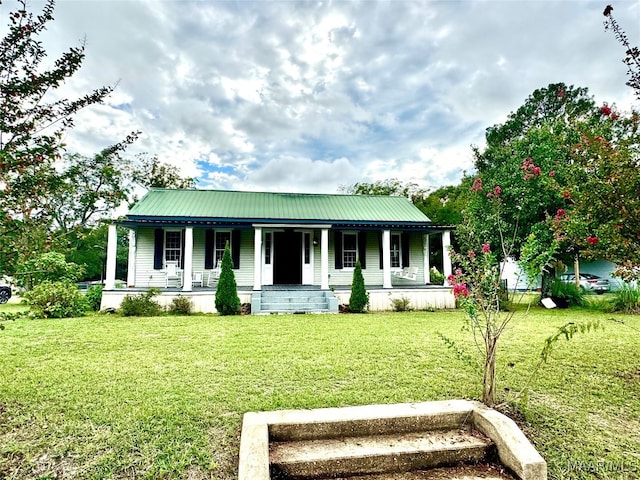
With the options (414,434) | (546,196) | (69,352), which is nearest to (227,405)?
(414,434)

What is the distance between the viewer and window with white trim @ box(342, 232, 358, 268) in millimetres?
15516

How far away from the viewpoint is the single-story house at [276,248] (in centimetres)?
1272

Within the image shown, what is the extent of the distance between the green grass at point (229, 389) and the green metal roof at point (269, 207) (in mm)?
6810

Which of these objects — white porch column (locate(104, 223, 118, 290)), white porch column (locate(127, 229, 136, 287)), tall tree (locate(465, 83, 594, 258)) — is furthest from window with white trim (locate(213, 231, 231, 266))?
tall tree (locate(465, 83, 594, 258))

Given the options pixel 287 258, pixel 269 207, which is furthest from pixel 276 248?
pixel 269 207

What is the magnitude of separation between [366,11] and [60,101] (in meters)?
9.01

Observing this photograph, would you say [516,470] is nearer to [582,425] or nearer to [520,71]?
[582,425]

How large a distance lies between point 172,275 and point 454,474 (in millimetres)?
12801

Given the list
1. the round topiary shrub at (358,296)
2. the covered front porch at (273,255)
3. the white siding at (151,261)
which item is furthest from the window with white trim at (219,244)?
the round topiary shrub at (358,296)

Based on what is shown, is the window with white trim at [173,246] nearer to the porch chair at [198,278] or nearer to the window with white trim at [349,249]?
the porch chair at [198,278]

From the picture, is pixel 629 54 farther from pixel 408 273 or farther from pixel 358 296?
pixel 408 273

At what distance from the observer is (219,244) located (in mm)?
14484

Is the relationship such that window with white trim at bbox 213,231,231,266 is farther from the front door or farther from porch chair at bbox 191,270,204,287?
the front door

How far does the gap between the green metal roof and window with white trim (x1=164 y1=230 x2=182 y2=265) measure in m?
0.81
